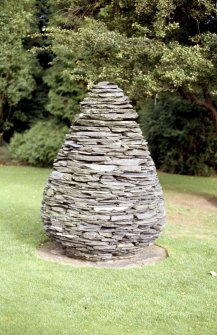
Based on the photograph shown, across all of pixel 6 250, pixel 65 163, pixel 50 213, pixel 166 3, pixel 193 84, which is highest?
pixel 166 3

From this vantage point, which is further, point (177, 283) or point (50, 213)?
point (50, 213)

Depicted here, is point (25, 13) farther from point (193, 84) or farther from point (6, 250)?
point (6, 250)

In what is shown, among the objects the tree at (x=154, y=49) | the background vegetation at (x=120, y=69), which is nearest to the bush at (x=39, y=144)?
the background vegetation at (x=120, y=69)

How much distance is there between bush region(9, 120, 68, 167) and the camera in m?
20.8

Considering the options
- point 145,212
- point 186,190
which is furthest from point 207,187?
point 145,212

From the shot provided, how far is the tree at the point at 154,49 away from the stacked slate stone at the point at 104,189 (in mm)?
3420

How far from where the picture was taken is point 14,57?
2188 centimetres

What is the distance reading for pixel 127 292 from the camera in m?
6.44

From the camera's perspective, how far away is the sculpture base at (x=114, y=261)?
756cm

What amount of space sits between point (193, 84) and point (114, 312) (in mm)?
7723

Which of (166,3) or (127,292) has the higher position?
(166,3)

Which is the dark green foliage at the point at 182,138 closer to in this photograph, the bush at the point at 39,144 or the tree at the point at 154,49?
the bush at the point at 39,144

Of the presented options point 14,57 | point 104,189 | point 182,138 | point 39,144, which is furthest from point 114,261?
point 14,57

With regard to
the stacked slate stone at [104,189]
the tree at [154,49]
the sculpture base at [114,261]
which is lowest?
the sculpture base at [114,261]
